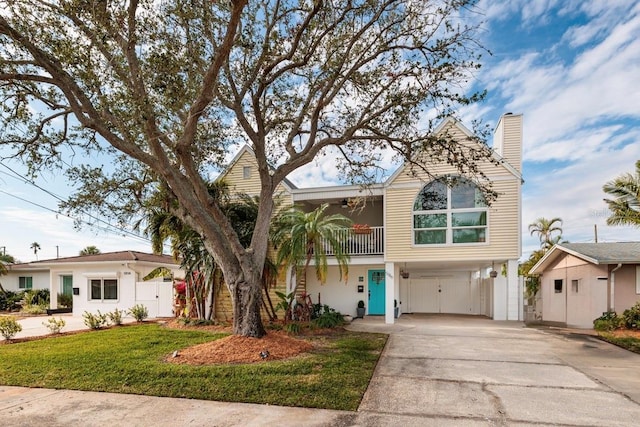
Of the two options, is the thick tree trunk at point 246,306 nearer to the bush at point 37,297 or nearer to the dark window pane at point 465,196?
the dark window pane at point 465,196

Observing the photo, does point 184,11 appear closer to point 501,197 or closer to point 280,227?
point 280,227

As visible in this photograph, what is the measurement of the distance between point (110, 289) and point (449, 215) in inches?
565

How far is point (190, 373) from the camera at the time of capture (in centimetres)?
630

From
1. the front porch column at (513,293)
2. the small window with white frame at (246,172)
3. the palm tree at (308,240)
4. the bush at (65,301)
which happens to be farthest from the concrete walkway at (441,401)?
the bush at (65,301)

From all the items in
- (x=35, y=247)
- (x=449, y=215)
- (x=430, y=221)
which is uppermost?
(x=449, y=215)

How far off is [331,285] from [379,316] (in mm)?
2278

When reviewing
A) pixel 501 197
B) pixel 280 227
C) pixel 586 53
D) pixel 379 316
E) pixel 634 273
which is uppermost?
pixel 586 53

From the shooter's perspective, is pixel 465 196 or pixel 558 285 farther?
pixel 558 285

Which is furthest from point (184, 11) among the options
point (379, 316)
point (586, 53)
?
point (379, 316)

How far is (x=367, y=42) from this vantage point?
8555 mm

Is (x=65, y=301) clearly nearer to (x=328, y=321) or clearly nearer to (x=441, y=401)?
(x=328, y=321)

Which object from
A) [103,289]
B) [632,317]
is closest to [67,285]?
[103,289]

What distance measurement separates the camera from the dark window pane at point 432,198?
540 inches

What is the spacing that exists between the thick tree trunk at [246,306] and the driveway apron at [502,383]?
2730 millimetres
